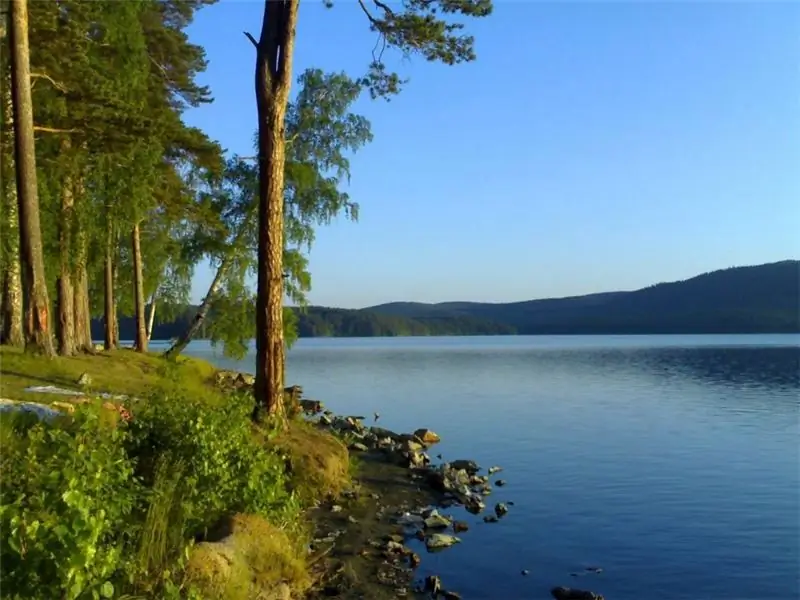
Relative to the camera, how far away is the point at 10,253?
20031 millimetres

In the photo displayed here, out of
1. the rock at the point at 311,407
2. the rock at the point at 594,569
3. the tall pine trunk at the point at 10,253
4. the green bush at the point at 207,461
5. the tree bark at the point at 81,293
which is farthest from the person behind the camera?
the rock at the point at 311,407

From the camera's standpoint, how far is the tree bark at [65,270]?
21.8m

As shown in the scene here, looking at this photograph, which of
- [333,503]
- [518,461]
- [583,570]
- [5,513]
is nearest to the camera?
[5,513]

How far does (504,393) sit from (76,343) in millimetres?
25363

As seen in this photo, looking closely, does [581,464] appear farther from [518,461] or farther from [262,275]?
[262,275]

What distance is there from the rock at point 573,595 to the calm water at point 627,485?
0.74ft

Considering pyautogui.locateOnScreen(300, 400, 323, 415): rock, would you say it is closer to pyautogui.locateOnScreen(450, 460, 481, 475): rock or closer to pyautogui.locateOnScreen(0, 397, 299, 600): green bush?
pyautogui.locateOnScreen(450, 460, 481, 475): rock

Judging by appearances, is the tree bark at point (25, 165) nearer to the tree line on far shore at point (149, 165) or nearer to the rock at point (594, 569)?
the tree line on far shore at point (149, 165)

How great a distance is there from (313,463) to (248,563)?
254 inches

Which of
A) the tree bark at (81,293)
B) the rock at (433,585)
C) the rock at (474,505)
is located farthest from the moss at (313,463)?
the tree bark at (81,293)

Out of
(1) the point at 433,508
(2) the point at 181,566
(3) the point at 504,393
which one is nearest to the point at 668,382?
(3) the point at 504,393

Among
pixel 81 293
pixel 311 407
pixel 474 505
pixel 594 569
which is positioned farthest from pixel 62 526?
pixel 311 407

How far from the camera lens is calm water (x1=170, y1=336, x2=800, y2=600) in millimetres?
11836

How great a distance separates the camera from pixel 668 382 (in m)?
49.6
